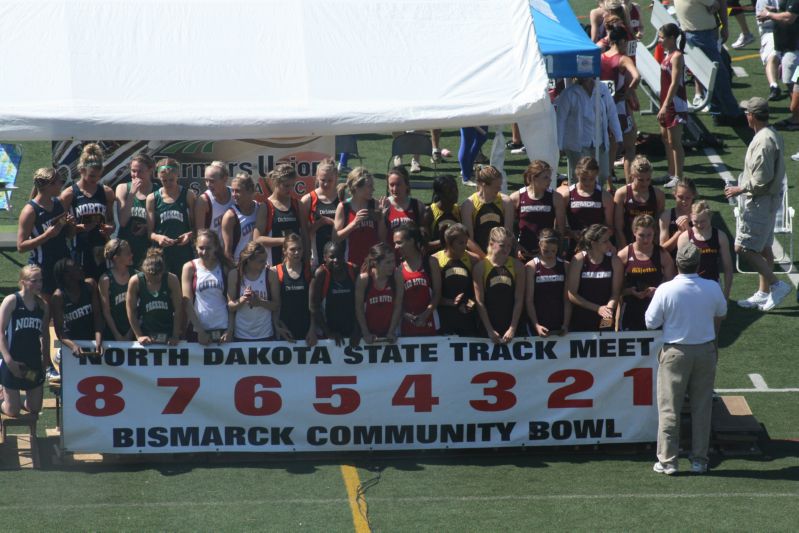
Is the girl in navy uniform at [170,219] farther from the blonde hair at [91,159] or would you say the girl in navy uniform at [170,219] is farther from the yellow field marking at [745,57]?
the yellow field marking at [745,57]

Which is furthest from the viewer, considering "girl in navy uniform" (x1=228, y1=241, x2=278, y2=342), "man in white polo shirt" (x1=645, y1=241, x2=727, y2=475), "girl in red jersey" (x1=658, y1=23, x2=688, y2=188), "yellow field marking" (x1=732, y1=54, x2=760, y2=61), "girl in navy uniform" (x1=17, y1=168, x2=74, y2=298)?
"yellow field marking" (x1=732, y1=54, x2=760, y2=61)

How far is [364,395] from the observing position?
32.5ft

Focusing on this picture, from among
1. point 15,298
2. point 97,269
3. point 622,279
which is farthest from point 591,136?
point 15,298

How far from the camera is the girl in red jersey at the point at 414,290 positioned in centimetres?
993

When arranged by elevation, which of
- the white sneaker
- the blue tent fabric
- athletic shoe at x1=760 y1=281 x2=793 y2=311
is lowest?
the white sneaker

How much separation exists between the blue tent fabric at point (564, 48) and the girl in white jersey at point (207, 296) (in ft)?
13.5

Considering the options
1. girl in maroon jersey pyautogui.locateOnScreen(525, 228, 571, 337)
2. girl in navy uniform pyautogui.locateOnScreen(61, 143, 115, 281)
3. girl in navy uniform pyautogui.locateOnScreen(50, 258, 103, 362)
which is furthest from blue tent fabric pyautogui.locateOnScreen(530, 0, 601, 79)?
girl in navy uniform pyautogui.locateOnScreen(50, 258, 103, 362)

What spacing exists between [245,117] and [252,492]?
3.21m

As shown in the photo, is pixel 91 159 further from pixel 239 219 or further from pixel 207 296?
pixel 207 296

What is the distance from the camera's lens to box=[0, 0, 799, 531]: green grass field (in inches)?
342

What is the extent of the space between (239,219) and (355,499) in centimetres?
271

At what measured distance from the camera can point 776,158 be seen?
12.5 meters

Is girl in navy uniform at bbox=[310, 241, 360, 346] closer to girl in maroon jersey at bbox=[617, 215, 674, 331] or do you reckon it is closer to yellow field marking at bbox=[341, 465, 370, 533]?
yellow field marking at bbox=[341, 465, 370, 533]

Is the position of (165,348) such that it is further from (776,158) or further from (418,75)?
(776,158)
